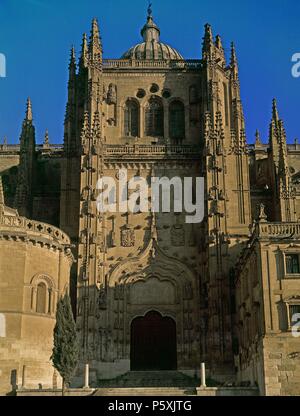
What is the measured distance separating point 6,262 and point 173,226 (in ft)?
52.3

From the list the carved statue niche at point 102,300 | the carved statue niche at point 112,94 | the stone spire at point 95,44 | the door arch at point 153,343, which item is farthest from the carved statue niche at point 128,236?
the stone spire at point 95,44

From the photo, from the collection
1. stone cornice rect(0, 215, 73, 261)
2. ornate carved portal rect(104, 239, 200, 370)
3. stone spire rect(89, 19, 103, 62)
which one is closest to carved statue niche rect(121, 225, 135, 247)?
ornate carved portal rect(104, 239, 200, 370)

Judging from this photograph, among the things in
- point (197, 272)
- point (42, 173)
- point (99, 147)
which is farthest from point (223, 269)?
point (42, 173)

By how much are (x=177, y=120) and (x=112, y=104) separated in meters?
5.35

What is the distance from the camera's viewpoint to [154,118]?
A: 56.4 metres

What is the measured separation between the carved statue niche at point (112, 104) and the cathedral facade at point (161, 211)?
0.08 meters

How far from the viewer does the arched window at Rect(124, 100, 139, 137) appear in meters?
55.8

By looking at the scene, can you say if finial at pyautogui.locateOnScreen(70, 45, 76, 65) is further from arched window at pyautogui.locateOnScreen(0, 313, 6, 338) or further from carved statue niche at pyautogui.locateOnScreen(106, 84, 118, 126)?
arched window at pyautogui.locateOnScreen(0, 313, 6, 338)

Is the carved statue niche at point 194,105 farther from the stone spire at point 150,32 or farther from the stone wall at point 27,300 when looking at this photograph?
the stone wall at point 27,300

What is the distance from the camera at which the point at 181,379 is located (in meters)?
46.0

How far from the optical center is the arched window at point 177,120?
5566 centimetres

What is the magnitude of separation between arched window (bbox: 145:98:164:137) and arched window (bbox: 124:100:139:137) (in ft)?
2.64

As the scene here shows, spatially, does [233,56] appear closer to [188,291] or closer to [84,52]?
[84,52]

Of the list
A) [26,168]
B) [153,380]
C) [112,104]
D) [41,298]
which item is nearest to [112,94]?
[112,104]
